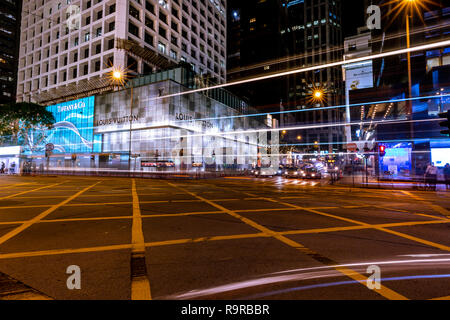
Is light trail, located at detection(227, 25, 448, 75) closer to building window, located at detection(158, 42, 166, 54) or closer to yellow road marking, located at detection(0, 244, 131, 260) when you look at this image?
yellow road marking, located at detection(0, 244, 131, 260)

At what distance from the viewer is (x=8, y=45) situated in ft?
285

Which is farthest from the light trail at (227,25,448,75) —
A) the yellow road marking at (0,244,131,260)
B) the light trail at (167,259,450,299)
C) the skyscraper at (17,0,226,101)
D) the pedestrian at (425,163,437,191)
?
the yellow road marking at (0,244,131,260)

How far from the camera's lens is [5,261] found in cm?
391

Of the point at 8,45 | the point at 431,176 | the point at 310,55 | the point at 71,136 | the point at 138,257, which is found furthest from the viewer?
the point at 310,55

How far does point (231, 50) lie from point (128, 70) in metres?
59.4

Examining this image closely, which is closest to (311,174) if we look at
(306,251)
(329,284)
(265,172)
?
(265,172)

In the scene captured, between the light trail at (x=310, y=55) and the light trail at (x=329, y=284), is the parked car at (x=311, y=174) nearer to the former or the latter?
the light trail at (x=310, y=55)

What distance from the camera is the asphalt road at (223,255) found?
3000 millimetres

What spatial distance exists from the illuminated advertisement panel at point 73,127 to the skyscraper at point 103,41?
315 cm

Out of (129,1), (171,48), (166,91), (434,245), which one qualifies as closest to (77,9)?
(129,1)

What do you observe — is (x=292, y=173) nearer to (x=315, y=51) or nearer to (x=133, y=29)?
(x=133, y=29)

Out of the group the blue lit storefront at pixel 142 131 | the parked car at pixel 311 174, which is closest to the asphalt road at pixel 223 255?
the parked car at pixel 311 174

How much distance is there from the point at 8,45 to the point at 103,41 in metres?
72.0
